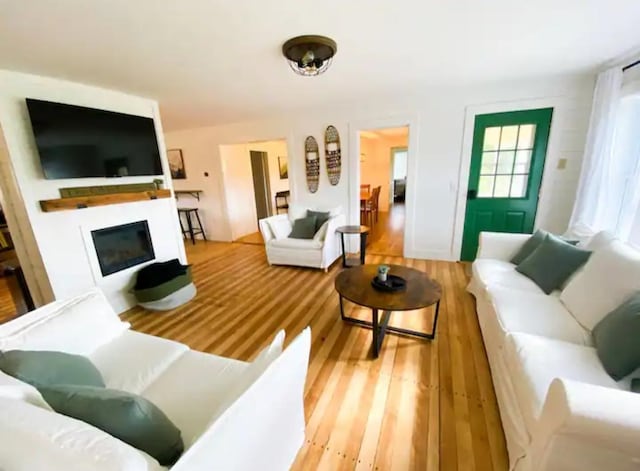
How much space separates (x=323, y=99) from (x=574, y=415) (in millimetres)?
3709

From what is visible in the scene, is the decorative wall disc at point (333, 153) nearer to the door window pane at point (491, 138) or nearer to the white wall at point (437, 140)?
the white wall at point (437, 140)

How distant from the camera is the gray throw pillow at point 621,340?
1120 mm

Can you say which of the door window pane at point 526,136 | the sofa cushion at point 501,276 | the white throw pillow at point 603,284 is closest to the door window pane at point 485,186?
the door window pane at point 526,136

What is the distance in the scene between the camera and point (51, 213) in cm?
237

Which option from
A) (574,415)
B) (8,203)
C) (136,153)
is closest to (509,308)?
(574,415)

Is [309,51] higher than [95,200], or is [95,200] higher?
[309,51]

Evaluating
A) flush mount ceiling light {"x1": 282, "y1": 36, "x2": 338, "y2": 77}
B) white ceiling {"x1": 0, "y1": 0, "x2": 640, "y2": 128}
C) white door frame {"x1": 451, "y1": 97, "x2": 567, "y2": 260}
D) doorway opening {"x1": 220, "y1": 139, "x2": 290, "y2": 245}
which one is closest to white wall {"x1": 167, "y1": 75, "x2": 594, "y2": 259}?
white door frame {"x1": 451, "y1": 97, "x2": 567, "y2": 260}

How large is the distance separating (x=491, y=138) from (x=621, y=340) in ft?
9.45

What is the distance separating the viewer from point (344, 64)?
2.38m

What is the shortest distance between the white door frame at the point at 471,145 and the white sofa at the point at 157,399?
130 inches

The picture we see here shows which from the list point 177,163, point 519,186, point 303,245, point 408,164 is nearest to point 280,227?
point 303,245

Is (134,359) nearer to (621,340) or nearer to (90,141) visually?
(90,141)

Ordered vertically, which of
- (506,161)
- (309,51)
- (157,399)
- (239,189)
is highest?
(309,51)

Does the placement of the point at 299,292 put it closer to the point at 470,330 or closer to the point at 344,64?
the point at 470,330
